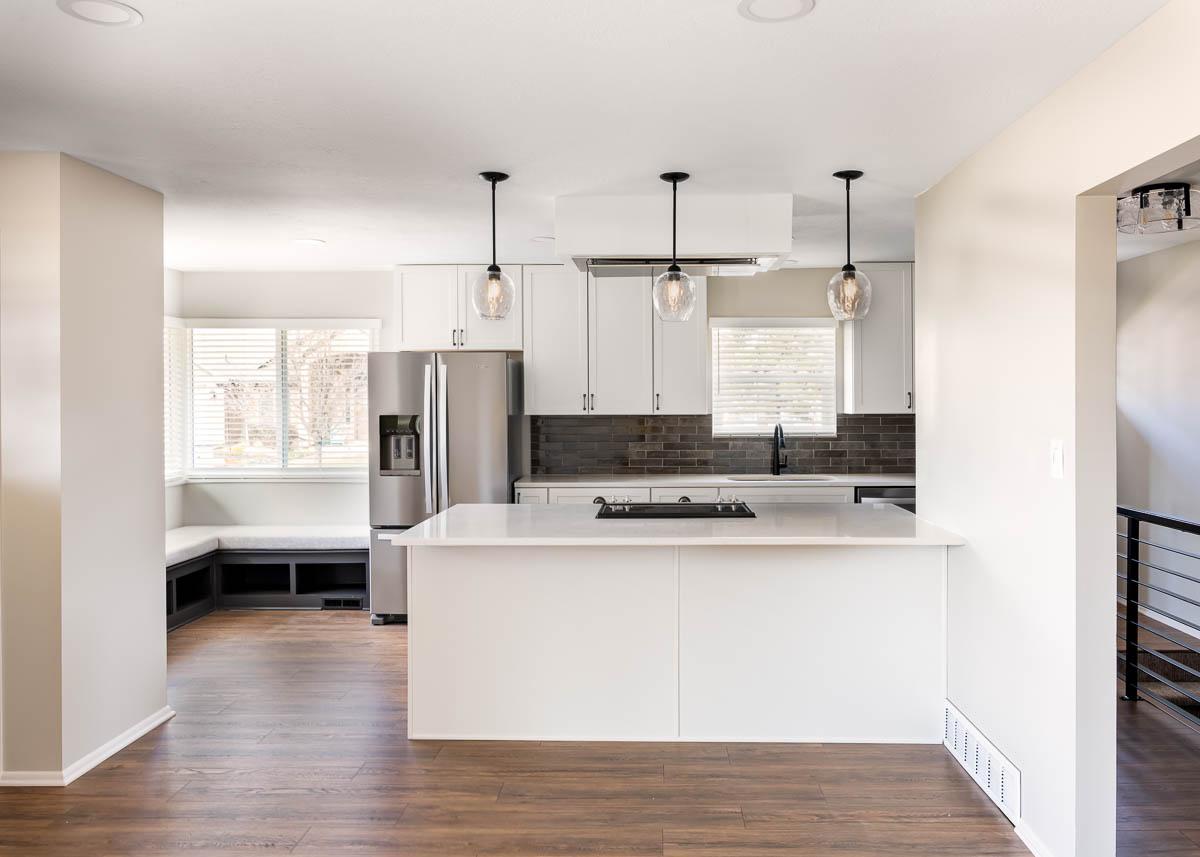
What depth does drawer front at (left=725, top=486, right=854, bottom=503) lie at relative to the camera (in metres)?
5.29

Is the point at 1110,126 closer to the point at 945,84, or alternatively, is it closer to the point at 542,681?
the point at 945,84

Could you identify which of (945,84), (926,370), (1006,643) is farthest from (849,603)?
(945,84)

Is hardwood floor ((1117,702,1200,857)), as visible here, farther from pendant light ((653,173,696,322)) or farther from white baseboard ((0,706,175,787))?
white baseboard ((0,706,175,787))

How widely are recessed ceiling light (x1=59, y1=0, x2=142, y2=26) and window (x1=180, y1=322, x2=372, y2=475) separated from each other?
156 inches

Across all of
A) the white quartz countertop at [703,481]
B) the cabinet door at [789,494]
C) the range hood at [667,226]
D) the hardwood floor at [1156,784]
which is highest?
the range hood at [667,226]

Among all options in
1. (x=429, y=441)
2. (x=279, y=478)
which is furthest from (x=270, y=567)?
(x=429, y=441)

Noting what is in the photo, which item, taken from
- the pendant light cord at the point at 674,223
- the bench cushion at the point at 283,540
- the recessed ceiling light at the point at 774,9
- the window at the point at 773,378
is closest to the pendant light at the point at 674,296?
the pendant light cord at the point at 674,223

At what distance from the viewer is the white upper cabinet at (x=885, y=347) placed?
5.60 m

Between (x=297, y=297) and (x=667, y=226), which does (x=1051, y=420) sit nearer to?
(x=667, y=226)

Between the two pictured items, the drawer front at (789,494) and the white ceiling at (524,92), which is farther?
the drawer front at (789,494)

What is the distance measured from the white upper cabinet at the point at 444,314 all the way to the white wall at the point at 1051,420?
3.06 meters

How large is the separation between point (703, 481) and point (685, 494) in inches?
6.7

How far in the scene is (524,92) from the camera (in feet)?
8.15

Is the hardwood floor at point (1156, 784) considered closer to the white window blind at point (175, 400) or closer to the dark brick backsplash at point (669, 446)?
the dark brick backsplash at point (669, 446)
